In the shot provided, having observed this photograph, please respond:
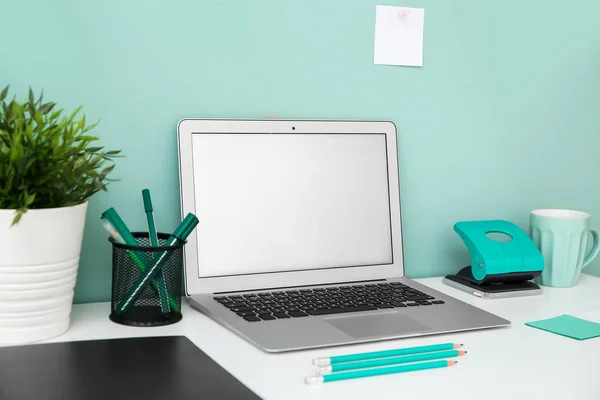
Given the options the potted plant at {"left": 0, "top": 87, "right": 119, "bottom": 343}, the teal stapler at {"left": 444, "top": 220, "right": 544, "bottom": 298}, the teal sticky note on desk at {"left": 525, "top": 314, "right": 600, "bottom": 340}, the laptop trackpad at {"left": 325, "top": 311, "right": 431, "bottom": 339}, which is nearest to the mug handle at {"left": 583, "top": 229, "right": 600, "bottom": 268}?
the teal stapler at {"left": 444, "top": 220, "right": 544, "bottom": 298}

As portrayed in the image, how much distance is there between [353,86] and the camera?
1231mm

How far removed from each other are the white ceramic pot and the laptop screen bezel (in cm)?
21

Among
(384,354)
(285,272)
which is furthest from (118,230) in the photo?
(384,354)

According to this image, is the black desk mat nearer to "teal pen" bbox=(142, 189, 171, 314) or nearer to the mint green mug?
"teal pen" bbox=(142, 189, 171, 314)

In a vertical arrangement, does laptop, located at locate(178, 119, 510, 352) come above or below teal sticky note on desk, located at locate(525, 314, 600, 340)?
above

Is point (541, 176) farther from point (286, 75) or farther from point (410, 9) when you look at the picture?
point (286, 75)

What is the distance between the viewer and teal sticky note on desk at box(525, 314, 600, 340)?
98 cm

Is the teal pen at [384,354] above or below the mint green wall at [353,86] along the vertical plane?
below

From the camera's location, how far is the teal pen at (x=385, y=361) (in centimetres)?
79

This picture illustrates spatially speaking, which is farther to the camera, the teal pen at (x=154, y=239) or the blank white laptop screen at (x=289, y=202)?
the blank white laptop screen at (x=289, y=202)

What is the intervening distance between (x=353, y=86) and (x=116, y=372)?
662 millimetres

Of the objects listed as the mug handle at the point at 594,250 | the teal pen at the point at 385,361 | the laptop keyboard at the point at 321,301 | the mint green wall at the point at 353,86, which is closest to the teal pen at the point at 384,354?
the teal pen at the point at 385,361

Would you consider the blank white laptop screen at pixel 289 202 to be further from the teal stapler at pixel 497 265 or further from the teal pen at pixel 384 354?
the teal pen at pixel 384 354

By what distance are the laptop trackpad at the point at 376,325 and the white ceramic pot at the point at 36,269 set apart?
0.35m
